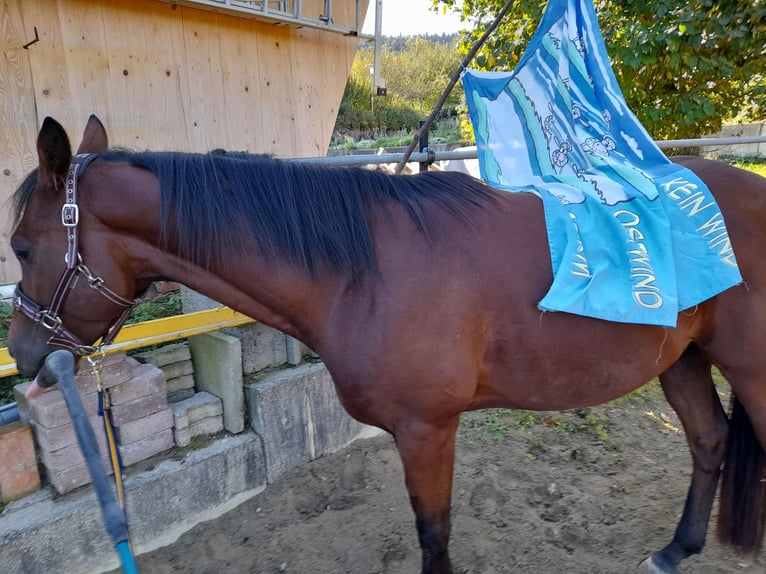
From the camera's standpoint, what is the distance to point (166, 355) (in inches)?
98.7

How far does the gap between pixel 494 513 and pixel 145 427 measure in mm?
1686

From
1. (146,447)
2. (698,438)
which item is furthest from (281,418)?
(698,438)

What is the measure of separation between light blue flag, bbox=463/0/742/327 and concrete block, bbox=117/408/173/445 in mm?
1764

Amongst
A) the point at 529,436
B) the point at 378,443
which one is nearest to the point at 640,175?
the point at 529,436

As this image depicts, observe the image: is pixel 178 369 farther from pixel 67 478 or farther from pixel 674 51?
pixel 674 51

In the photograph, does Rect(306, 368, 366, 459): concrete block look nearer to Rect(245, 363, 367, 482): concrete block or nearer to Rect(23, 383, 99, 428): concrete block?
Rect(245, 363, 367, 482): concrete block

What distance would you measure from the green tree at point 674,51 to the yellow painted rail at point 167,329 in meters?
4.07

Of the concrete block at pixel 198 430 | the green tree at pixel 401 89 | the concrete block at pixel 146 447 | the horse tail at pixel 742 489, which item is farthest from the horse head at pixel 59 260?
the green tree at pixel 401 89

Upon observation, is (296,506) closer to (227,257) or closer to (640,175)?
(227,257)

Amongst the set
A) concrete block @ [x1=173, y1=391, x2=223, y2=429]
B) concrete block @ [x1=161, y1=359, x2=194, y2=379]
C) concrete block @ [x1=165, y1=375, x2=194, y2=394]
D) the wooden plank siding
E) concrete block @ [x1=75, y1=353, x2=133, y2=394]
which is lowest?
concrete block @ [x1=173, y1=391, x2=223, y2=429]

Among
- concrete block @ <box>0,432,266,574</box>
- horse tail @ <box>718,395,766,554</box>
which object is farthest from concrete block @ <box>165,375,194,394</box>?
horse tail @ <box>718,395,766,554</box>

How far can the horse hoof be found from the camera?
6.88 ft

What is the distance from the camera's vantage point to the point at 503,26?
227 inches

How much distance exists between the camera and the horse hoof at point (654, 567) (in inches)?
82.6
